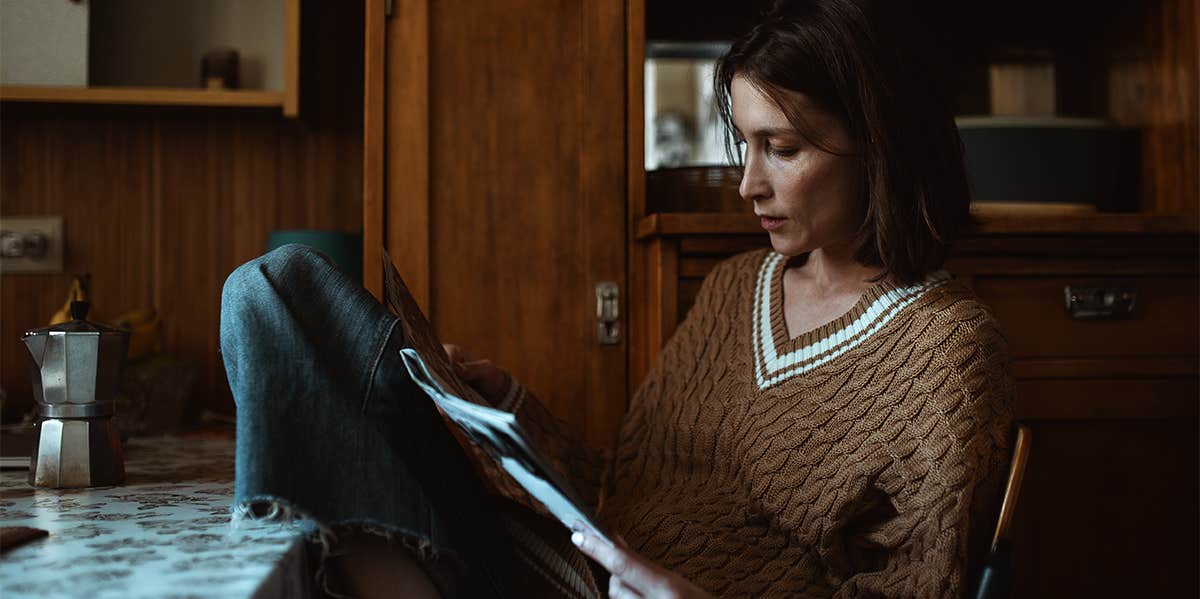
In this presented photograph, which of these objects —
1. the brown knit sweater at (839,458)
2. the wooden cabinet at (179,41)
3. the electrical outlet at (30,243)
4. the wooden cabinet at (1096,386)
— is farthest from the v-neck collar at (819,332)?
the electrical outlet at (30,243)

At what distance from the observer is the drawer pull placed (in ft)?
4.67

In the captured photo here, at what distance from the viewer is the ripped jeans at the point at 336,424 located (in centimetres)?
69

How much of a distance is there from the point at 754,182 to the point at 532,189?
0.46 m

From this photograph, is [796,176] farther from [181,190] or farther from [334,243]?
[181,190]

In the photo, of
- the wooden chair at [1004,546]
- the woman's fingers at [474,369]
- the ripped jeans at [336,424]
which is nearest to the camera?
the ripped jeans at [336,424]

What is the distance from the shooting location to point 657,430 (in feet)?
4.01

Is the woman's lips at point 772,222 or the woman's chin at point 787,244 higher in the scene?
the woman's lips at point 772,222

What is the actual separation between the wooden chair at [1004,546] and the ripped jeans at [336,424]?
443 mm

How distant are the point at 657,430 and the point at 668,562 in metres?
0.25

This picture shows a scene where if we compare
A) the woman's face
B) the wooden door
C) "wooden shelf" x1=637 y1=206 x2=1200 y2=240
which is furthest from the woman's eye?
the wooden door

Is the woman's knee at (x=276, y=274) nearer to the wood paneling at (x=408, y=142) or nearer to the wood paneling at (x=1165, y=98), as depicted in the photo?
the wood paneling at (x=408, y=142)

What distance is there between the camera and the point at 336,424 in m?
0.72

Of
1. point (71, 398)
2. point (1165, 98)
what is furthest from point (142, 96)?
point (1165, 98)

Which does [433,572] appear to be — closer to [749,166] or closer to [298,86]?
[749,166]
